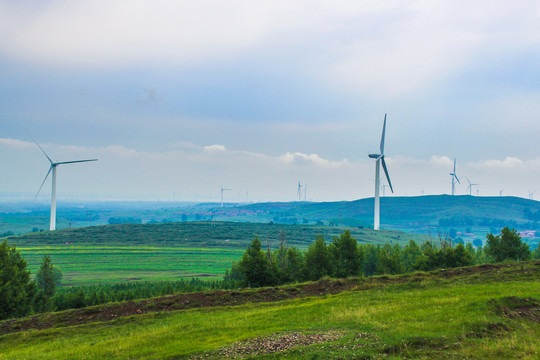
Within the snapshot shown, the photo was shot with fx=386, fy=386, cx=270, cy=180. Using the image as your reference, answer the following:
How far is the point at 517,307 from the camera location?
22.6m

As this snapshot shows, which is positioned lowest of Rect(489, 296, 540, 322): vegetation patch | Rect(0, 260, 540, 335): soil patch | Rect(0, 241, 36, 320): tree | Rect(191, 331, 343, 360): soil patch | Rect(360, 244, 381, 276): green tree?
Rect(360, 244, 381, 276): green tree

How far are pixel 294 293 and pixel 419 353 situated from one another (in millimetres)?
23858

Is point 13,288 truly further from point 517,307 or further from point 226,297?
point 517,307

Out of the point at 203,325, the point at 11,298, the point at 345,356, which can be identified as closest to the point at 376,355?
the point at 345,356

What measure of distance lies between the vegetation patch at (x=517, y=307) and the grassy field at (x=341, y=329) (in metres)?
0.06

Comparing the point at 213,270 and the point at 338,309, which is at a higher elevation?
the point at 338,309

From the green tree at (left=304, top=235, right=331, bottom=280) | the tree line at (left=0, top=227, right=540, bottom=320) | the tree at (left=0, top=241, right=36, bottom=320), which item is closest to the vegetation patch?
the tree line at (left=0, top=227, right=540, bottom=320)

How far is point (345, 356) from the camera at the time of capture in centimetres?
1659

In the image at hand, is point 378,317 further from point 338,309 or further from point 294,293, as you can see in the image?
point 294,293

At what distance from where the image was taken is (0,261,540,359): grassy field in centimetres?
1750

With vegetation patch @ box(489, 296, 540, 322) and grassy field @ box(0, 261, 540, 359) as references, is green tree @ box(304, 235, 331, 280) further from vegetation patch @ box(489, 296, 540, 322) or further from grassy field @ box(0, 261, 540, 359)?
vegetation patch @ box(489, 296, 540, 322)

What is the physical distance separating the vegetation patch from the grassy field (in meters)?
0.06

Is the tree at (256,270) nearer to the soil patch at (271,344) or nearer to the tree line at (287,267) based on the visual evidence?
the tree line at (287,267)

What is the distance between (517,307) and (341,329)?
1051 centimetres
